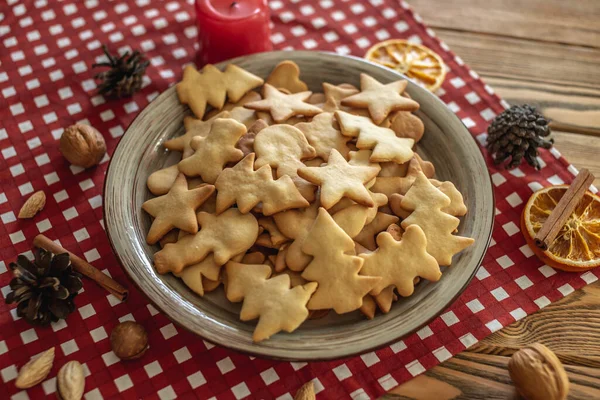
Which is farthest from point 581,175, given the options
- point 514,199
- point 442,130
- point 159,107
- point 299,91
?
point 159,107

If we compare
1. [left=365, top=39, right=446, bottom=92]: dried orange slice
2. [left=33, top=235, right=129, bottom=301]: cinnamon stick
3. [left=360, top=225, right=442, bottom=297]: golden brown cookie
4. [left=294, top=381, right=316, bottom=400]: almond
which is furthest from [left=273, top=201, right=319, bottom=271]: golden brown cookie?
[left=365, top=39, right=446, bottom=92]: dried orange slice

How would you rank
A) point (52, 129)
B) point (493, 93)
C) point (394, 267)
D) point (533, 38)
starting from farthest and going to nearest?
1. point (533, 38)
2. point (493, 93)
3. point (52, 129)
4. point (394, 267)

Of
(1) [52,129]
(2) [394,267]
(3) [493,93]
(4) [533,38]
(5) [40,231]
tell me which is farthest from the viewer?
(4) [533,38]

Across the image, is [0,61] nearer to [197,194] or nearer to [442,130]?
[197,194]

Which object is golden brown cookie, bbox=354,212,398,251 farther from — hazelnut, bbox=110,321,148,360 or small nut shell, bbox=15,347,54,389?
small nut shell, bbox=15,347,54,389

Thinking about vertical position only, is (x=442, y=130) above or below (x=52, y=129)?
above

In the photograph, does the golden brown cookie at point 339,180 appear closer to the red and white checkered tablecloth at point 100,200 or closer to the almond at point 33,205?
the red and white checkered tablecloth at point 100,200
